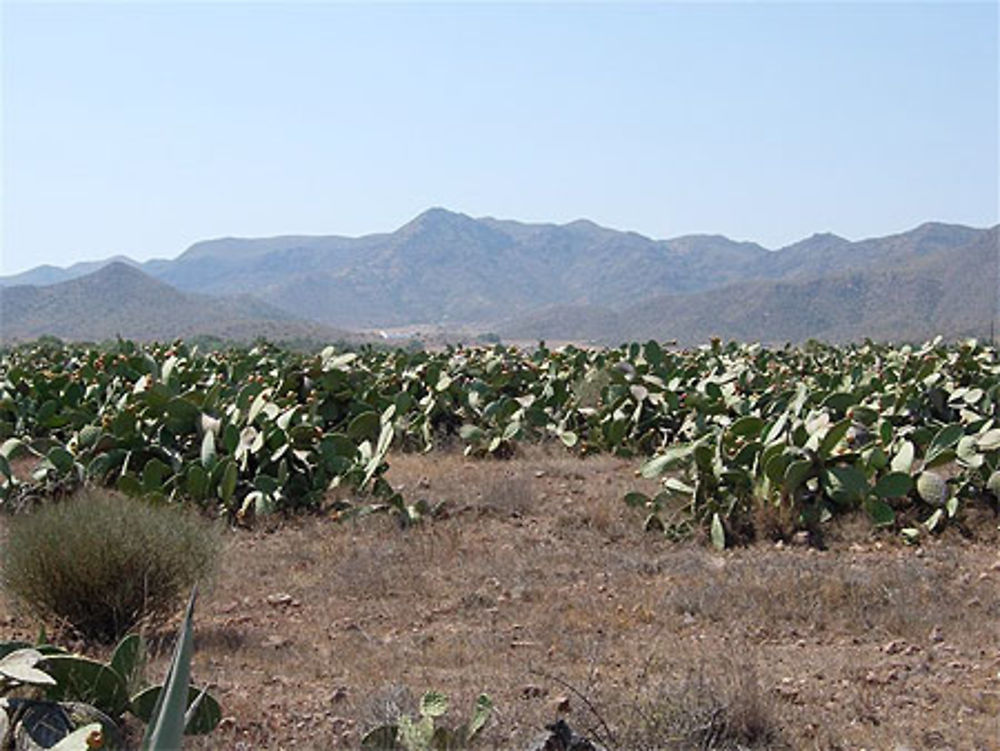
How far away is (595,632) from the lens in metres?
6.18

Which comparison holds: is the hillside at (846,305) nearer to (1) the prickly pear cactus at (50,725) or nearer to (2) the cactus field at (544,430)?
(2) the cactus field at (544,430)

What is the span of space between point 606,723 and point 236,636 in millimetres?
2345

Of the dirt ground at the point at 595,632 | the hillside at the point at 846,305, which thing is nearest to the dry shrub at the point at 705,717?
the dirt ground at the point at 595,632

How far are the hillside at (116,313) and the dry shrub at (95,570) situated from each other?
6972cm

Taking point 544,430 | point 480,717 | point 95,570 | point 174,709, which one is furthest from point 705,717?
point 544,430

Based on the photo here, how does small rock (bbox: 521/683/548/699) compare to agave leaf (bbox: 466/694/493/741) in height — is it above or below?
below

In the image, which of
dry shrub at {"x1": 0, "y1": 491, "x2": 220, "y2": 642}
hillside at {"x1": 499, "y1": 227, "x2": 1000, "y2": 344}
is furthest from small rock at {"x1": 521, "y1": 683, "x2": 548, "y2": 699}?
hillside at {"x1": 499, "y1": 227, "x2": 1000, "y2": 344}

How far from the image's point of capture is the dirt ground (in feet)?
15.4

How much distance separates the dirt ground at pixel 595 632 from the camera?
15.4 ft

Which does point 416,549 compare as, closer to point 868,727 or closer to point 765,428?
point 765,428

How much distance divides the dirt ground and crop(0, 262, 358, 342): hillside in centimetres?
6827

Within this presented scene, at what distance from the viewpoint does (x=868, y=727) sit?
483 centimetres

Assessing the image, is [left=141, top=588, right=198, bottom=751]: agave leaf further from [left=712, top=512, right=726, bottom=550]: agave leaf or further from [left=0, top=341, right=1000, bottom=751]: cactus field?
[left=712, top=512, right=726, bottom=550]: agave leaf

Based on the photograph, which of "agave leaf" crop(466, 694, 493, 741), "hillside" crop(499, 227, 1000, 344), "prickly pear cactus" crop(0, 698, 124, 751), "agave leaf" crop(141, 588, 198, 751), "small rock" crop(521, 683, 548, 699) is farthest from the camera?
"hillside" crop(499, 227, 1000, 344)
